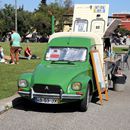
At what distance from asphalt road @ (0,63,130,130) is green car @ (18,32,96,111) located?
1.14 ft

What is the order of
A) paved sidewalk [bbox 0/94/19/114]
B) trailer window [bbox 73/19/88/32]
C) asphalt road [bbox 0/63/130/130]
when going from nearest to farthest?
asphalt road [bbox 0/63/130/130] → paved sidewalk [bbox 0/94/19/114] → trailer window [bbox 73/19/88/32]

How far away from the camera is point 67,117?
10.1 meters

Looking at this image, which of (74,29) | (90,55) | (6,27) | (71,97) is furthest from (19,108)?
(6,27)

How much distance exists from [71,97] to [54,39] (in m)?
2.67

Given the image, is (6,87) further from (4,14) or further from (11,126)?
(4,14)

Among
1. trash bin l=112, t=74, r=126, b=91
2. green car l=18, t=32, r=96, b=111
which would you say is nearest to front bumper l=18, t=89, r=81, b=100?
green car l=18, t=32, r=96, b=111

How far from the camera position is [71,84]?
10406mm

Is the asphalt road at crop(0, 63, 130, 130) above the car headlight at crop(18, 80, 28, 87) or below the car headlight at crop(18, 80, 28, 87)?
below

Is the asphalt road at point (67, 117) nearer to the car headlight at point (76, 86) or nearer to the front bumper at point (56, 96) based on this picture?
the front bumper at point (56, 96)

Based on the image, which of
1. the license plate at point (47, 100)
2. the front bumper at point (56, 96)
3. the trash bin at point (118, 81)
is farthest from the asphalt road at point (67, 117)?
the trash bin at point (118, 81)

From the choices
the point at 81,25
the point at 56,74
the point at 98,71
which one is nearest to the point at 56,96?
the point at 56,74

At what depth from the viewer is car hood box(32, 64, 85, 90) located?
10400 mm

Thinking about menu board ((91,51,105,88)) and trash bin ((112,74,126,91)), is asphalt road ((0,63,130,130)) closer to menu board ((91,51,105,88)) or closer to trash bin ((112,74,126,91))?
menu board ((91,51,105,88))

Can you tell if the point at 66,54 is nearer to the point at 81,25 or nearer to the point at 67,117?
the point at 67,117
